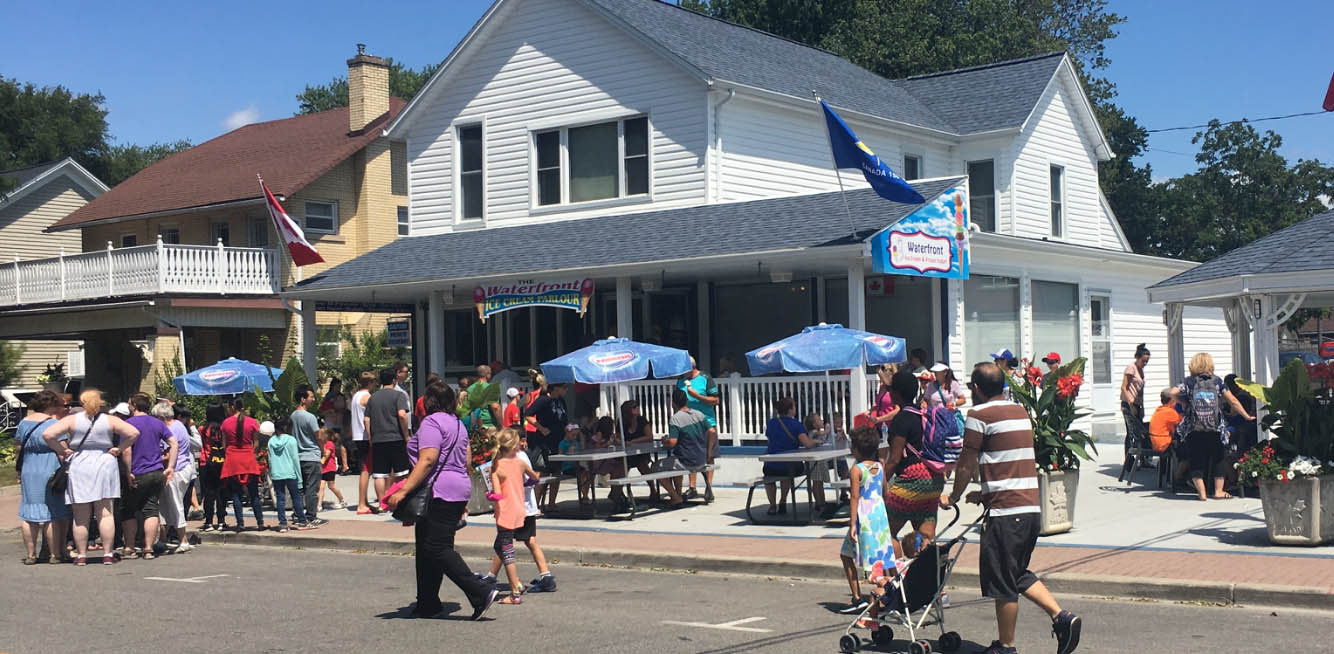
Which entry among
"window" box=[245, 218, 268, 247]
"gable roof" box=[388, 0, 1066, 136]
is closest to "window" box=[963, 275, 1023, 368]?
"gable roof" box=[388, 0, 1066, 136]

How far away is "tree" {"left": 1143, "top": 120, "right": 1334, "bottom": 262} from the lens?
193 feet

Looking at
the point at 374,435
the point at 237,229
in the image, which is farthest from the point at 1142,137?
the point at 374,435

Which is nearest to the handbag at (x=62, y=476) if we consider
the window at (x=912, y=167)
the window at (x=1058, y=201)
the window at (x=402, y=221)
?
the window at (x=912, y=167)

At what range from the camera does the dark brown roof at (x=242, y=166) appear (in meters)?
36.9

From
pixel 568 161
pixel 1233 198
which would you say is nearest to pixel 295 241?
pixel 568 161

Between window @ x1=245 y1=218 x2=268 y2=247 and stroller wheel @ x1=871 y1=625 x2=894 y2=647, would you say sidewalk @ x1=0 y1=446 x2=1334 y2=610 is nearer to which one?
stroller wheel @ x1=871 y1=625 x2=894 y2=647

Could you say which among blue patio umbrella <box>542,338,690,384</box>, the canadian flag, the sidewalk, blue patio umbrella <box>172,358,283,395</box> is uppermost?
the canadian flag

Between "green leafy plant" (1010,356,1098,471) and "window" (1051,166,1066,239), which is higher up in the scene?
"window" (1051,166,1066,239)

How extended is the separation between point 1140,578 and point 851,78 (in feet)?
60.6

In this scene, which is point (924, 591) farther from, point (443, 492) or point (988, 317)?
point (988, 317)

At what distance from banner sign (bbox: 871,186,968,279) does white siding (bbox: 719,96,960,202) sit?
16.1 ft

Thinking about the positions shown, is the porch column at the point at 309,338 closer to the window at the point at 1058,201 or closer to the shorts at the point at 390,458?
the shorts at the point at 390,458

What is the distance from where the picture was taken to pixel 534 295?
2183 centimetres

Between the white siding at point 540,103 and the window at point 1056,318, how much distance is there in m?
6.08
